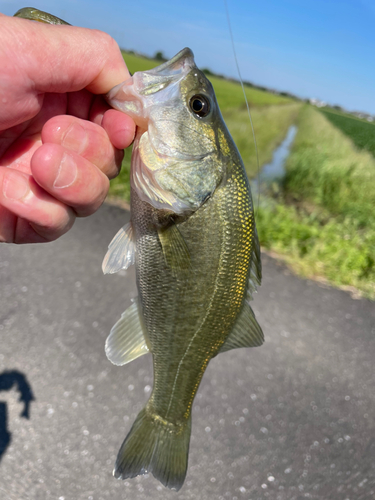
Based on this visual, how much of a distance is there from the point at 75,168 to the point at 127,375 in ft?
7.52

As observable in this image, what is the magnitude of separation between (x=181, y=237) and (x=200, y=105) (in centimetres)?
53

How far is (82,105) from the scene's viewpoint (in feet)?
5.61

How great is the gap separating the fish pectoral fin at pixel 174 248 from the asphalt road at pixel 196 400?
1930mm

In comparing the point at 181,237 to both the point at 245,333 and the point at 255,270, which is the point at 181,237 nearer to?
the point at 255,270

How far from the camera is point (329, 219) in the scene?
22.3ft

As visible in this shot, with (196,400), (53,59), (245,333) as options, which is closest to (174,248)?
(245,333)

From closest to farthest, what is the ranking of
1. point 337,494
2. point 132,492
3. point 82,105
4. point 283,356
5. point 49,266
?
point 82,105 < point 132,492 < point 337,494 < point 283,356 < point 49,266

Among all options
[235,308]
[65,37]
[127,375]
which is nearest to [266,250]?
[127,375]

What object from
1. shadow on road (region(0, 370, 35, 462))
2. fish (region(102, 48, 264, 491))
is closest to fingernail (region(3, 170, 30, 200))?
fish (region(102, 48, 264, 491))

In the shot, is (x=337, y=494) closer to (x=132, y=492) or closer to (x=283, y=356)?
(x=283, y=356)

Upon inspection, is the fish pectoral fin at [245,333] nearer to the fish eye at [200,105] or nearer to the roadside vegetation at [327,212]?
the fish eye at [200,105]

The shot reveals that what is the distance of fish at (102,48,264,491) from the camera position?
4.45 ft

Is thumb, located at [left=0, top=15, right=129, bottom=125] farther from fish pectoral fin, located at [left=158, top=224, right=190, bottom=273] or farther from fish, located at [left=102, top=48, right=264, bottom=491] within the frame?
fish pectoral fin, located at [left=158, top=224, right=190, bottom=273]

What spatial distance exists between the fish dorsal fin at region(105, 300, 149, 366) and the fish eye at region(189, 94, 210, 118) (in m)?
0.86
